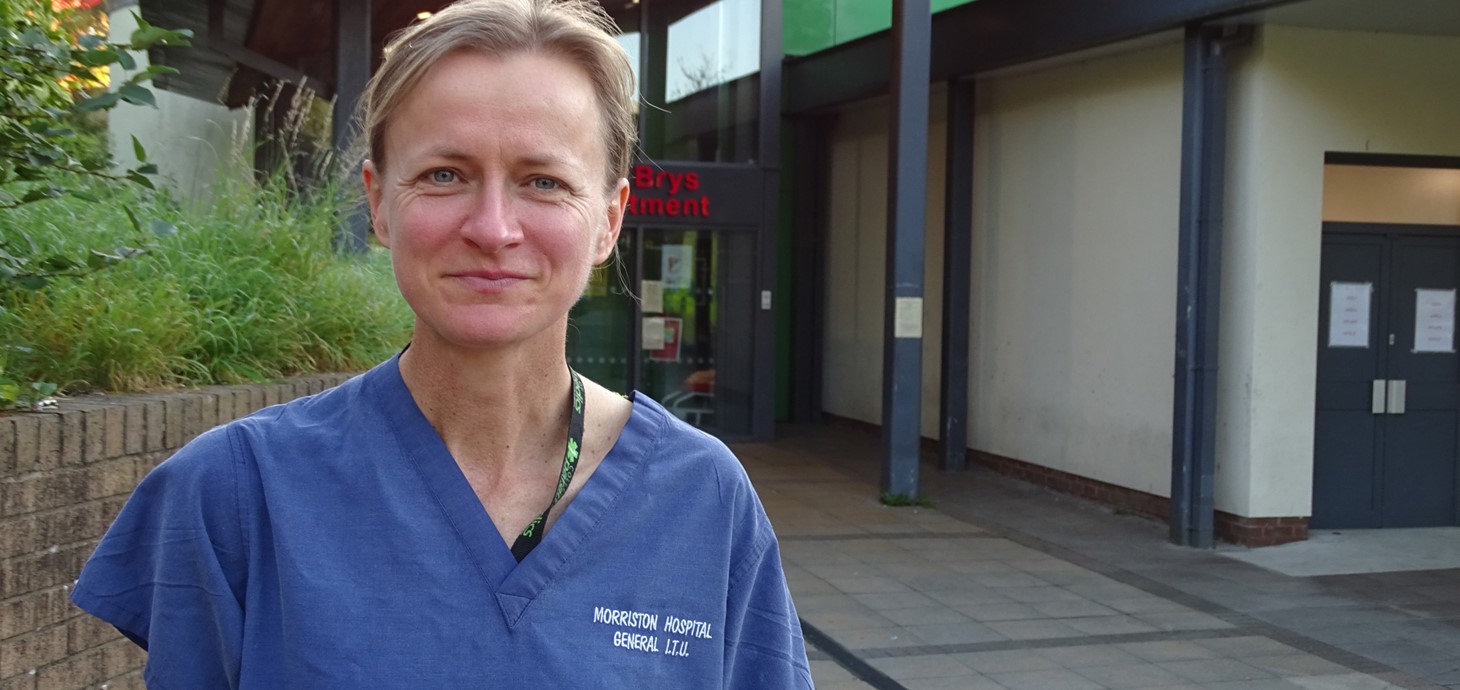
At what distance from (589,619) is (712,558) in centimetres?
16

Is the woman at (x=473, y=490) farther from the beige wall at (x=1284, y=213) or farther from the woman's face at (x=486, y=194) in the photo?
the beige wall at (x=1284, y=213)

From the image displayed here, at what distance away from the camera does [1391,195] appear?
1061cm

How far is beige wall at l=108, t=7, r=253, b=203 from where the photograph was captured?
274 inches

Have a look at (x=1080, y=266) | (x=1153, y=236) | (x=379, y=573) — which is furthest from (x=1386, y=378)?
(x=379, y=573)

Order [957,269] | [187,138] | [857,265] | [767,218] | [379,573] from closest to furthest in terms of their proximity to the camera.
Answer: [379,573], [187,138], [957,269], [767,218], [857,265]

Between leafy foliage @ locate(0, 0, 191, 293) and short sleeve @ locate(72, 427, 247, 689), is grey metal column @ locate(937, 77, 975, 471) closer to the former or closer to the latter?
leafy foliage @ locate(0, 0, 191, 293)

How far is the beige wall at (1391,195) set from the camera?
34.4ft

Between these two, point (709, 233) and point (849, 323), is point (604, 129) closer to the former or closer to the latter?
point (709, 233)

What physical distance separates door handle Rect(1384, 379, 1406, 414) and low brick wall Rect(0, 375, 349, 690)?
9028 millimetres

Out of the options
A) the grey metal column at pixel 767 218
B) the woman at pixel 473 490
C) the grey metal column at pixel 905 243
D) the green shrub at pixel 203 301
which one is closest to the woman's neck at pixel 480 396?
the woman at pixel 473 490

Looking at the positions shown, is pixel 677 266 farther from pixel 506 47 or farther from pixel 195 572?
pixel 195 572

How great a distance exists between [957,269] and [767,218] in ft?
8.46

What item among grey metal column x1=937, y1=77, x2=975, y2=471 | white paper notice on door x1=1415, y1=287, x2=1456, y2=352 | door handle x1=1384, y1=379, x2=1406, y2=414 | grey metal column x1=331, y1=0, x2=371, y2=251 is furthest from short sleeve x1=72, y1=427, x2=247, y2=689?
grey metal column x1=937, y1=77, x2=975, y2=471

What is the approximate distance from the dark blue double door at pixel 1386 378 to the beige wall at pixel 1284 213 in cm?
42
